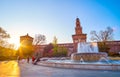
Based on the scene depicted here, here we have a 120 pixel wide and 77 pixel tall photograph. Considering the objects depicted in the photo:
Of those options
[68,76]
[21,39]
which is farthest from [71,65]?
[21,39]

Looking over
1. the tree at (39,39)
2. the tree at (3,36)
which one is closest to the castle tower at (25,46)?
the tree at (39,39)

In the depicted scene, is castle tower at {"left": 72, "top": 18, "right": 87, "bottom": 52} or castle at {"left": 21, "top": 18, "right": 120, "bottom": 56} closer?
castle at {"left": 21, "top": 18, "right": 120, "bottom": 56}

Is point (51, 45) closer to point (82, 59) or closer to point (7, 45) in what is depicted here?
point (7, 45)

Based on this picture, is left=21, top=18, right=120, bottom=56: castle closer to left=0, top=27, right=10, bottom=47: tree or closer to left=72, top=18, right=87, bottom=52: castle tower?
left=72, top=18, right=87, bottom=52: castle tower

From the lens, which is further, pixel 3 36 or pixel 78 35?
pixel 78 35

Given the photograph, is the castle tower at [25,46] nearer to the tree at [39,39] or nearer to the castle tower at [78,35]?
the tree at [39,39]

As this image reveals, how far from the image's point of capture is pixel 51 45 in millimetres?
61250

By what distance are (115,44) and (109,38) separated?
199 inches

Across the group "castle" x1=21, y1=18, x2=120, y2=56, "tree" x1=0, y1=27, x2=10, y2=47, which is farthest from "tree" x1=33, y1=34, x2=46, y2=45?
"tree" x1=0, y1=27, x2=10, y2=47

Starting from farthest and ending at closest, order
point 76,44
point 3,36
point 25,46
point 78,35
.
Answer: point 78,35 → point 25,46 → point 76,44 → point 3,36

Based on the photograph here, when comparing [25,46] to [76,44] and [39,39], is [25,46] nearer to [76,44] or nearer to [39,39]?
[39,39]

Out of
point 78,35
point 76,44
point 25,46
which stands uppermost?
point 78,35

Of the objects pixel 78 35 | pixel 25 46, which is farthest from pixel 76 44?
pixel 25 46

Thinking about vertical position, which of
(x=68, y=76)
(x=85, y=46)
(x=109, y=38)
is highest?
(x=109, y=38)
